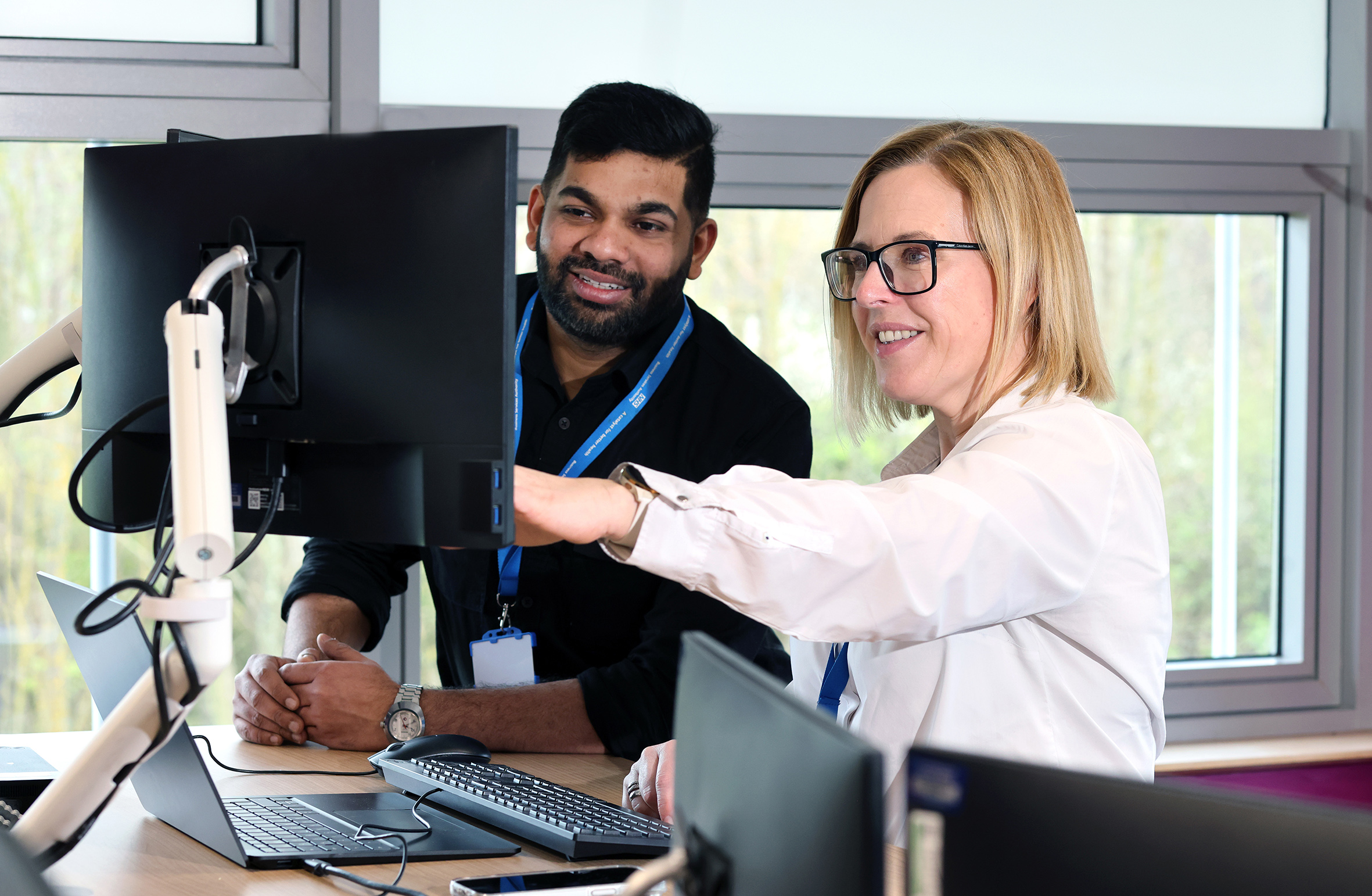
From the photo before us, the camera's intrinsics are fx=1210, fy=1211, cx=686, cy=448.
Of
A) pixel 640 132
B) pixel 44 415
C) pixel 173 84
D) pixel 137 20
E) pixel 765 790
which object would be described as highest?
pixel 137 20

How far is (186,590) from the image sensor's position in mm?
990

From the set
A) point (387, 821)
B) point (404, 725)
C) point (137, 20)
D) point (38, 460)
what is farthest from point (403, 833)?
point (137, 20)

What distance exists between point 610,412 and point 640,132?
1.61 ft

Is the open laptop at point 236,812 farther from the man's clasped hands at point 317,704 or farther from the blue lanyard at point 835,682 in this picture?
the blue lanyard at point 835,682

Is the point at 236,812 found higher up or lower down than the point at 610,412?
lower down

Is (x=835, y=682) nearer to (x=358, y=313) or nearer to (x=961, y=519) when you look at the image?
(x=961, y=519)

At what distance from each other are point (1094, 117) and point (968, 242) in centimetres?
168

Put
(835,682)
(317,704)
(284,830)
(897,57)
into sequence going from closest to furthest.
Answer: (284,830) < (835,682) < (317,704) < (897,57)

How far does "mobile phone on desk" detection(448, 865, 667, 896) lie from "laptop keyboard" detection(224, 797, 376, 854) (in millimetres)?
157

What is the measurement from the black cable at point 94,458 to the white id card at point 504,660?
29.7 inches

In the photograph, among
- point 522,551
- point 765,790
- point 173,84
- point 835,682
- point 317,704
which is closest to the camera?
point 765,790

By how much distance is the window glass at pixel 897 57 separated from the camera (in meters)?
2.63

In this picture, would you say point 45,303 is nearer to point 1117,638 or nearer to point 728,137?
point 728,137

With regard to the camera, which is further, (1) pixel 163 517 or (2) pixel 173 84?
(2) pixel 173 84
